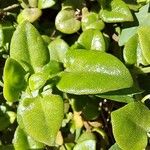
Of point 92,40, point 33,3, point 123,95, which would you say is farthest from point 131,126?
point 33,3

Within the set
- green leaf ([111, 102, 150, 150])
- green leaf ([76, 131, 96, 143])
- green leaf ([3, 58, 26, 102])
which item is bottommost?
green leaf ([76, 131, 96, 143])

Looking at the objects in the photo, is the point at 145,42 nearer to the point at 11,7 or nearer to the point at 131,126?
the point at 131,126

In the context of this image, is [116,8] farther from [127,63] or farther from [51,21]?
[51,21]

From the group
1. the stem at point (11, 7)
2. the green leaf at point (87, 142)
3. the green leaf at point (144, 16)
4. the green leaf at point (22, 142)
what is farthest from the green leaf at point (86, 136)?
the stem at point (11, 7)

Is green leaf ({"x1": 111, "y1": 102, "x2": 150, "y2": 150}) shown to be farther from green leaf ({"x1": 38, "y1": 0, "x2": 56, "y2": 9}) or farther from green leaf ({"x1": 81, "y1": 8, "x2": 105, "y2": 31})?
green leaf ({"x1": 38, "y1": 0, "x2": 56, "y2": 9})

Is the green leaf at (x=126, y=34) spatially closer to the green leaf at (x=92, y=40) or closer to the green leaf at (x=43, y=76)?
the green leaf at (x=92, y=40)

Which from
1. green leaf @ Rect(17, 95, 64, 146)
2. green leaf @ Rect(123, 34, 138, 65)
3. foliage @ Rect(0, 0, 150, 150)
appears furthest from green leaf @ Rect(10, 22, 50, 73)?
green leaf @ Rect(123, 34, 138, 65)
